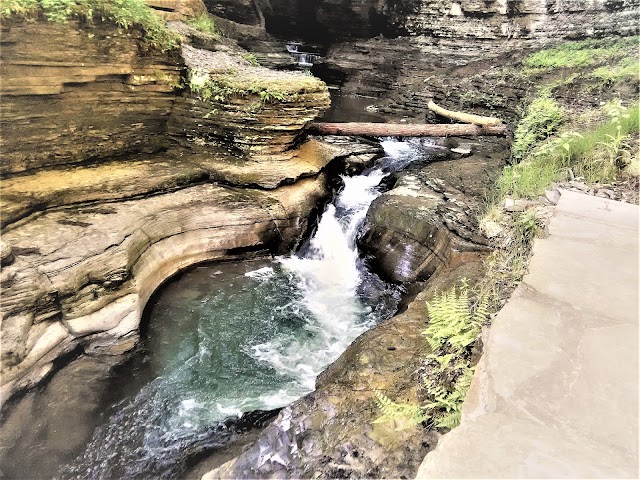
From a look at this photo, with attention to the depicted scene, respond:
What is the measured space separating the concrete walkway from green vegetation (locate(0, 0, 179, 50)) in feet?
20.5

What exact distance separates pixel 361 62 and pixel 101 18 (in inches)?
603

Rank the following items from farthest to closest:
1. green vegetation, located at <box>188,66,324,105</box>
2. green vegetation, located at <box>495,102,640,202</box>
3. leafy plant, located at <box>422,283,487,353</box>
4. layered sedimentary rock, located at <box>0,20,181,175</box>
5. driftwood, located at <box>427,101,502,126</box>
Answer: driftwood, located at <box>427,101,502,126</box> < green vegetation, located at <box>188,66,324,105</box> < layered sedimentary rock, located at <box>0,20,181,175</box> < green vegetation, located at <box>495,102,640,202</box> < leafy plant, located at <box>422,283,487,353</box>

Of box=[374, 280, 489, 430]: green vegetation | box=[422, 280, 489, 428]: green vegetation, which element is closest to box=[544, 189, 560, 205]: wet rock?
box=[422, 280, 489, 428]: green vegetation

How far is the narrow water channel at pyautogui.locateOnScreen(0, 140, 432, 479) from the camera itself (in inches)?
164

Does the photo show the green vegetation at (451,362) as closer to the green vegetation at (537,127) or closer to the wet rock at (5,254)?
the wet rock at (5,254)

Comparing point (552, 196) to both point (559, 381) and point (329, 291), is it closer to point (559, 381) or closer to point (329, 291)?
point (559, 381)

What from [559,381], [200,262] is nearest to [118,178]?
[200,262]

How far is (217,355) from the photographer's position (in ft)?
17.7

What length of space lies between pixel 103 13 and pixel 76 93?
3.86 feet

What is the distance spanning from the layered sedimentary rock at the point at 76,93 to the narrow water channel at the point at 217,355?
2.48m

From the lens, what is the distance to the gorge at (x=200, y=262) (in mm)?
3982

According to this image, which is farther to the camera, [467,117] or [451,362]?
[467,117]

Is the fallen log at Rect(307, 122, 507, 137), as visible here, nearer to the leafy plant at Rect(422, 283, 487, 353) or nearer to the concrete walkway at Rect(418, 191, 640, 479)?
the leafy plant at Rect(422, 283, 487, 353)

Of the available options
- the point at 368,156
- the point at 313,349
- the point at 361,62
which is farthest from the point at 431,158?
the point at 361,62
